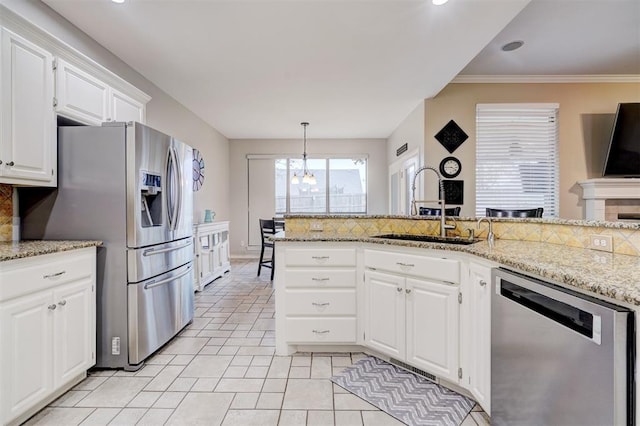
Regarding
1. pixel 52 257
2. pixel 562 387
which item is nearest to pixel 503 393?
pixel 562 387

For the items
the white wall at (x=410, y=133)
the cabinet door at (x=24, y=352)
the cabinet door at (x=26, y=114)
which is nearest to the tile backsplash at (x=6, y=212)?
the cabinet door at (x=26, y=114)

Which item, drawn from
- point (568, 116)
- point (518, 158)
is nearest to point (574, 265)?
point (518, 158)

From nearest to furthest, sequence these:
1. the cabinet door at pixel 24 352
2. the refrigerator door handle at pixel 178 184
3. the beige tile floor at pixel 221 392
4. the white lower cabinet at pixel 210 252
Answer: the cabinet door at pixel 24 352 < the beige tile floor at pixel 221 392 < the refrigerator door handle at pixel 178 184 < the white lower cabinet at pixel 210 252

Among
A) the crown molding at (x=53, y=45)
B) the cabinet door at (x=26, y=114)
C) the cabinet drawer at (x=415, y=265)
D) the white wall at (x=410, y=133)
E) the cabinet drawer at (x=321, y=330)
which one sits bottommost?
the cabinet drawer at (x=321, y=330)

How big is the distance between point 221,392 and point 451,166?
11.9ft

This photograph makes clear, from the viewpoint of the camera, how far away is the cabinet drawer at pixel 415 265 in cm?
185

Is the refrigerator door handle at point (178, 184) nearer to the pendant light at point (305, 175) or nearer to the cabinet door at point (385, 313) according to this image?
the cabinet door at point (385, 313)

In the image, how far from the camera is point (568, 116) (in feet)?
13.4

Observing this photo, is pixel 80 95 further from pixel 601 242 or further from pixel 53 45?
pixel 601 242

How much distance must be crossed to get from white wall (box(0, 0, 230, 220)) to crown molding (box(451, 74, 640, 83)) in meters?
3.79

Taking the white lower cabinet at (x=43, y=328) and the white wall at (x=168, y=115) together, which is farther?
the white wall at (x=168, y=115)

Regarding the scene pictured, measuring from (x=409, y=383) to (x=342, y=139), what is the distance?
565cm

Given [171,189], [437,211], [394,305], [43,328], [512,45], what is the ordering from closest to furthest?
[43,328] → [394,305] → [171,189] → [437,211] → [512,45]

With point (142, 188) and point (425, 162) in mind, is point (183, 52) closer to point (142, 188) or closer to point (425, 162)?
point (142, 188)
